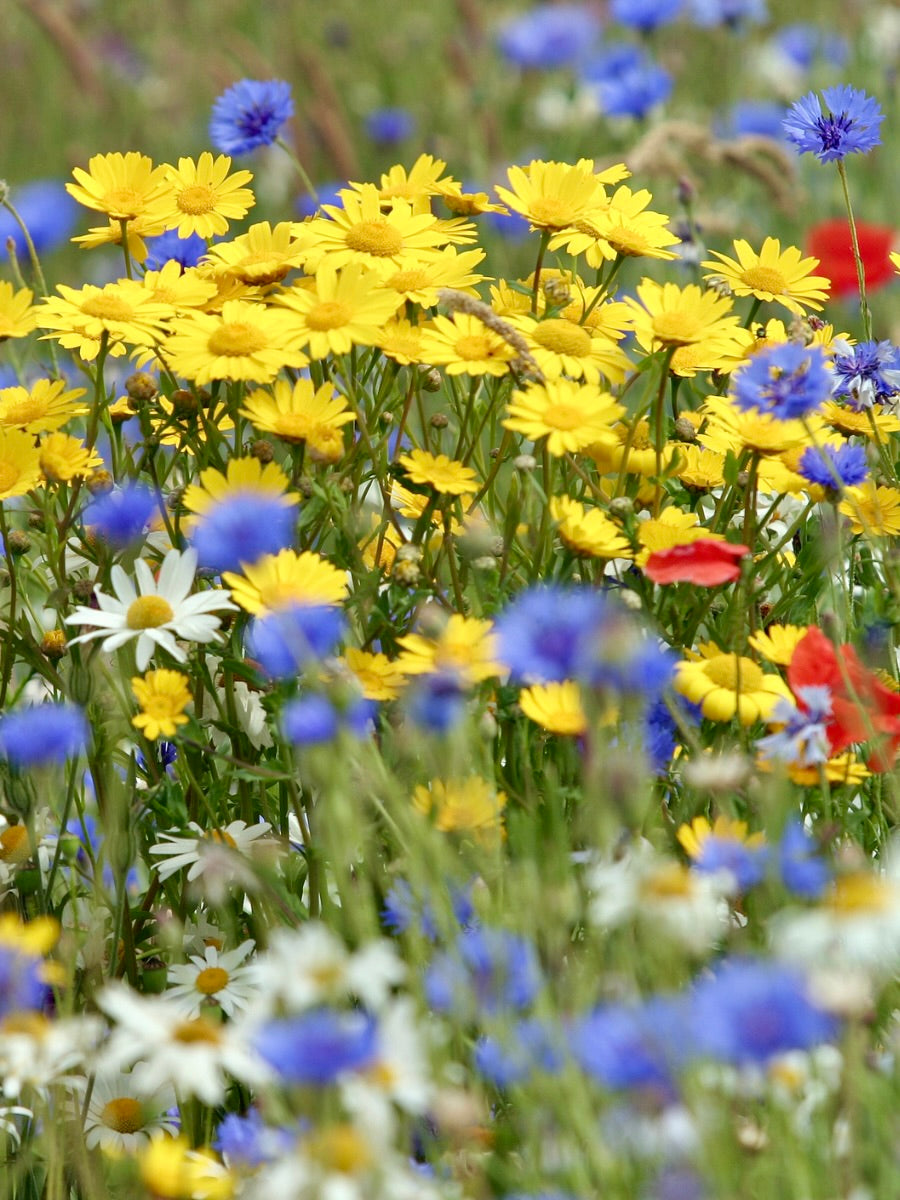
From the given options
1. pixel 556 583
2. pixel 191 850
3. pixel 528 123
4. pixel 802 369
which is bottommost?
pixel 191 850

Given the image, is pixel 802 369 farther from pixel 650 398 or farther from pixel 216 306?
pixel 216 306

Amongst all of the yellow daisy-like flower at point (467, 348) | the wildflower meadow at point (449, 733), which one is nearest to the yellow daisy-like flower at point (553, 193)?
the wildflower meadow at point (449, 733)

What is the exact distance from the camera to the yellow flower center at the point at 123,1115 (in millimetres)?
1076

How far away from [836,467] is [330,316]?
37 centimetres

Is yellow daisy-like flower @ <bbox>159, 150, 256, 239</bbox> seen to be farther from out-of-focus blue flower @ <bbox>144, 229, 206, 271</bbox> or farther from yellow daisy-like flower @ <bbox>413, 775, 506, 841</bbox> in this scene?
yellow daisy-like flower @ <bbox>413, 775, 506, 841</bbox>

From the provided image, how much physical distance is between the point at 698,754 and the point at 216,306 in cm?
54

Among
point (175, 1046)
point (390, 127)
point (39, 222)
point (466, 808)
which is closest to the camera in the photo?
point (175, 1046)

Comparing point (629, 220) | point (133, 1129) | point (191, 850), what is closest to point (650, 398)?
point (629, 220)

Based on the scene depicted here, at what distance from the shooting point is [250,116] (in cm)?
155

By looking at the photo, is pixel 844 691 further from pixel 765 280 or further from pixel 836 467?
pixel 765 280

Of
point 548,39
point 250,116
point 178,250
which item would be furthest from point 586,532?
point 548,39

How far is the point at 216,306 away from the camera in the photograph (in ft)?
Answer: 4.10

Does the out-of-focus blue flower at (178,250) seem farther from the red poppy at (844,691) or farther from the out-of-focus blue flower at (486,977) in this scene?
the out-of-focus blue flower at (486,977)

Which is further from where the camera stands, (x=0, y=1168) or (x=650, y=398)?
(x=650, y=398)
